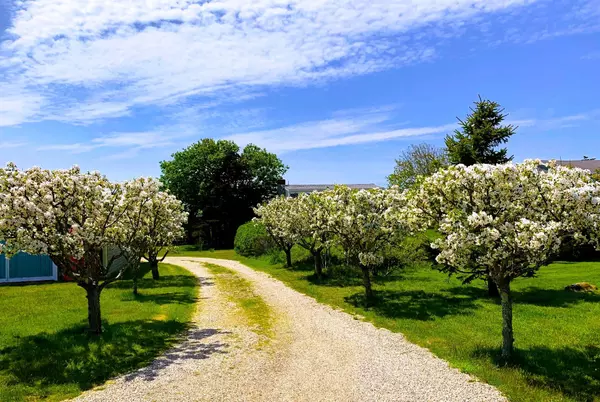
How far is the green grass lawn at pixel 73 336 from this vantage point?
11.5m

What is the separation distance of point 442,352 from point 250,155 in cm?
6485

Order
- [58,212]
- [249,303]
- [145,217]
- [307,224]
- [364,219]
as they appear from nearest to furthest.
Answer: [58,212], [145,217], [364,219], [249,303], [307,224]

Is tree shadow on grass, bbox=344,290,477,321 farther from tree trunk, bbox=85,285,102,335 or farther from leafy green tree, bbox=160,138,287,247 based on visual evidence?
leafy green tree, bbox=160,138,287,247

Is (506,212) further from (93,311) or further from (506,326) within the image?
(93,311)

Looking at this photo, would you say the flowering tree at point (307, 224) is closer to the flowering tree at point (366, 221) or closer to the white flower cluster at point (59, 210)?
the flowering tree at point (366, 221)

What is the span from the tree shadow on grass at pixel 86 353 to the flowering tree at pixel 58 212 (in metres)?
1.32

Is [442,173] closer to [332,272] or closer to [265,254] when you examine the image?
[332,272]

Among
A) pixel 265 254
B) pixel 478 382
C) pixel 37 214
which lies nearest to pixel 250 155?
pixel 265 254

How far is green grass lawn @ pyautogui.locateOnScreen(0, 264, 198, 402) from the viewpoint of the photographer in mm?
11484

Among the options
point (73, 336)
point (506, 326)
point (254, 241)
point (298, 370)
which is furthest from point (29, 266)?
point (506, 326)

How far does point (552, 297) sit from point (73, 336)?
22.2 m

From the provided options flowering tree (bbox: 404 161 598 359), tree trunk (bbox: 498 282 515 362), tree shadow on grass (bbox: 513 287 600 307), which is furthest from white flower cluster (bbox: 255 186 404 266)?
tree shadow on grass (bbox: 513 287 600 307)

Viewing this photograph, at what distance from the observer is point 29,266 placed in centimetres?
2978

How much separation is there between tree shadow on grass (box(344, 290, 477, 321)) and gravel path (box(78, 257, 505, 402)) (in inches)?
99.7
